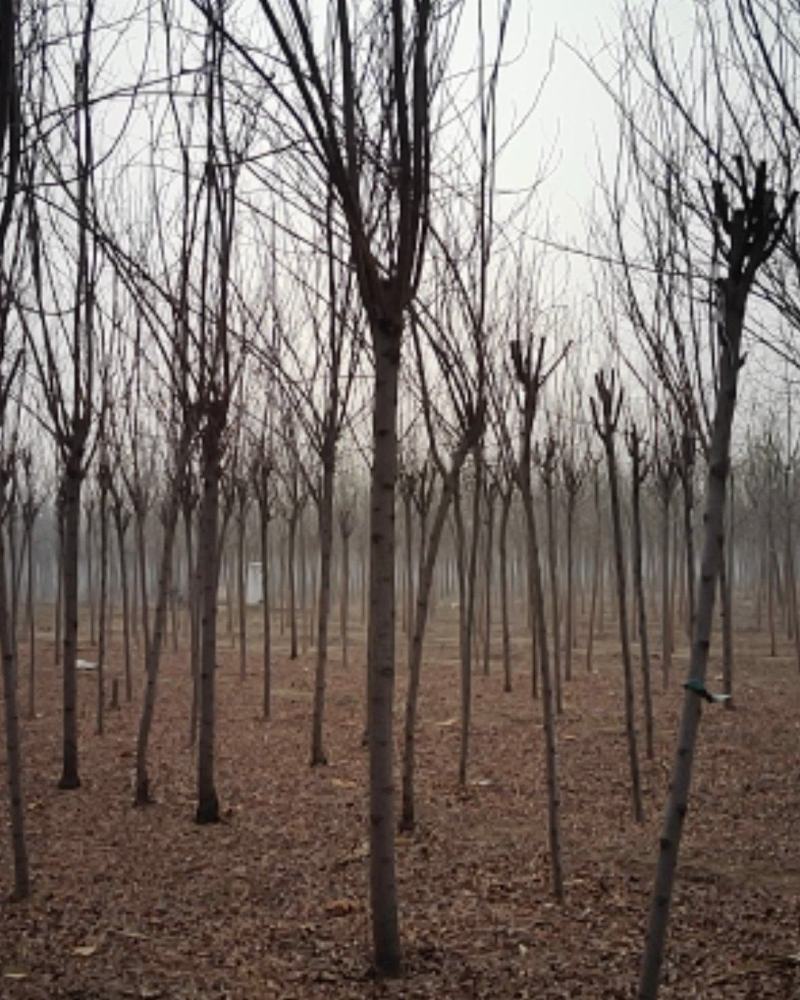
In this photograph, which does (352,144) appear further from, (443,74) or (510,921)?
(510,921)

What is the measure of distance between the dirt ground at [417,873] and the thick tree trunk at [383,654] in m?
0.25

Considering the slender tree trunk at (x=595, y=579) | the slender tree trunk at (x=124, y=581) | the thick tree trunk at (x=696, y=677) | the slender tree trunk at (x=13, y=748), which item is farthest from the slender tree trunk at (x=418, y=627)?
the slender tree trunk at (x=595, y=579)

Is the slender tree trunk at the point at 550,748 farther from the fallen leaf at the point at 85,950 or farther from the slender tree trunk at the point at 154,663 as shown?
the slender tree trunk at the point at 154,663

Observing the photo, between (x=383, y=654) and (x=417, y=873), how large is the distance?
1.91 metres

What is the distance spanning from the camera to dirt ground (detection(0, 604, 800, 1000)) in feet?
11.1

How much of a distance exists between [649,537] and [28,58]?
952 inches

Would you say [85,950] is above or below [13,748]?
below

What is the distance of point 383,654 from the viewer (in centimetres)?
330

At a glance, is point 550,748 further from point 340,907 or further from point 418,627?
point 418,627

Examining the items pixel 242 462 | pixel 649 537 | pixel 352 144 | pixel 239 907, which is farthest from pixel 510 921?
pixel 649 537

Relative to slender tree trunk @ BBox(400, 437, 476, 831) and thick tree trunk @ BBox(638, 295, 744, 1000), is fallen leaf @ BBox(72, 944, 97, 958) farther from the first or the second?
thick tree trunk @ BBox(638, 295, 744, 1000)

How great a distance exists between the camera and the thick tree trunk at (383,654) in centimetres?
326

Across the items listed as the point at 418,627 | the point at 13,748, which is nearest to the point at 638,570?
the point at 418,627

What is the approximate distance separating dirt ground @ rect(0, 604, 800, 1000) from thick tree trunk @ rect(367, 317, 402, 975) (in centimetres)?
25
